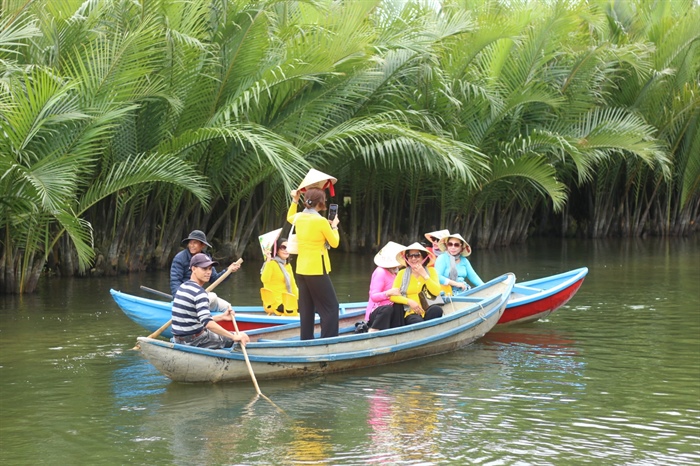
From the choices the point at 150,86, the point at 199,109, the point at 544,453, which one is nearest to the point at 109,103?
the point at 150,86

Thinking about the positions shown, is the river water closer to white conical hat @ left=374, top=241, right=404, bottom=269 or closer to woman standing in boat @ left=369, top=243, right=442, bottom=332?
woman standing in boat @ left=369, top=243, right=442, bottom=332

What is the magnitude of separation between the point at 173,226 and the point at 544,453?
11.3m

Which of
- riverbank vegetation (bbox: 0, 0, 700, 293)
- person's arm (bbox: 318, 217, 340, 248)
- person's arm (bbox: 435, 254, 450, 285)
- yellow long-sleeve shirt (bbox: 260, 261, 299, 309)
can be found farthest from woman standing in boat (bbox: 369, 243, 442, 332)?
riverbank vegetation (bbox: 0, 0, 700, 293)

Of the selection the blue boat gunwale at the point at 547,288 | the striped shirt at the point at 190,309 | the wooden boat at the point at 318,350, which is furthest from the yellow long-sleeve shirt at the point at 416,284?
the striped shirt at the point at 190,309

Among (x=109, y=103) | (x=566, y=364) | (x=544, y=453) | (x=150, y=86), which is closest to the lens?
(x=544, y=453)

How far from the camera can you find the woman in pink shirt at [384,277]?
10328 millimetres

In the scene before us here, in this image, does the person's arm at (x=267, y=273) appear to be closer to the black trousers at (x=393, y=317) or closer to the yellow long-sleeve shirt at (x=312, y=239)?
the black trousers at (x=393, y=317)

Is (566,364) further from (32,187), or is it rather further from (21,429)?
(32,187)

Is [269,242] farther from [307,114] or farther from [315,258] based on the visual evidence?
[307,114]

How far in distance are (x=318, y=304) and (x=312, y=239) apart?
613 mm

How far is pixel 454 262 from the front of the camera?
39.8ft

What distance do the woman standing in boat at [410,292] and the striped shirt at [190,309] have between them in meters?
2.01

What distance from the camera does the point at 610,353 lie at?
1070 cm

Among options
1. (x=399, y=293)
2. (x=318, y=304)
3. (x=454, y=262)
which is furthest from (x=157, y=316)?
(x=454, y=262)
